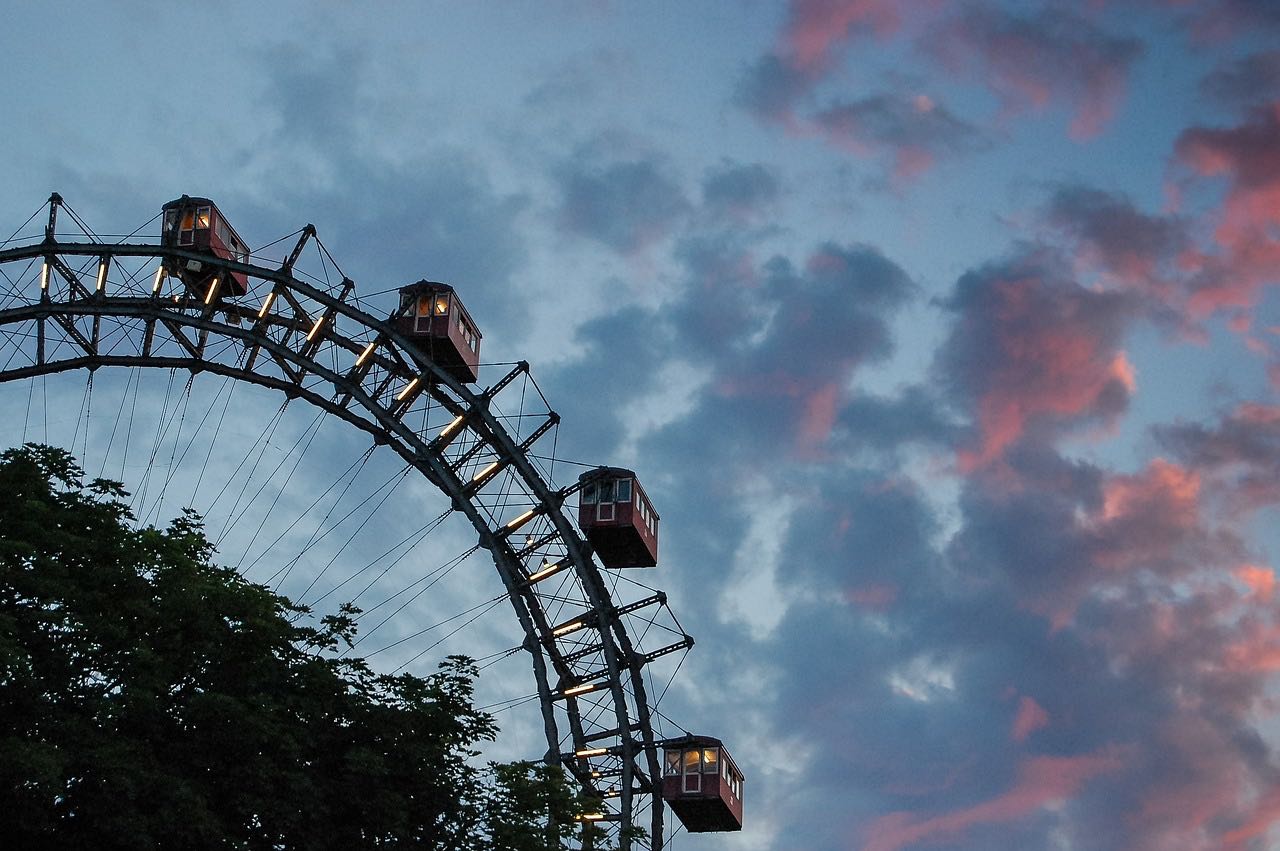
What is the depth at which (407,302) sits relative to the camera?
6931 cm

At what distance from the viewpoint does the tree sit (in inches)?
1809

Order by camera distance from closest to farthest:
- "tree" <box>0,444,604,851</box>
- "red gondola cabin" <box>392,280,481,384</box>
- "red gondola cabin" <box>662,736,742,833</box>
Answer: "tree" <box>0,444,604,851</box>
"red gondola cabin" <box>392,280,481,384</box>
"red gondola cabin" <box>662,736,742,833</box>

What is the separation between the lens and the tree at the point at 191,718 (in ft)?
151

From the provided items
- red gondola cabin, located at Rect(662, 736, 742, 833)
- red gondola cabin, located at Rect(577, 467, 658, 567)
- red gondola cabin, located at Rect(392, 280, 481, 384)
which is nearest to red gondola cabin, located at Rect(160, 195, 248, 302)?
red gondola cabin, located at Rect(392, 280, 481, 384)

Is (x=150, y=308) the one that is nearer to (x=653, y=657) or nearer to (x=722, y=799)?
(x=653, y=657)

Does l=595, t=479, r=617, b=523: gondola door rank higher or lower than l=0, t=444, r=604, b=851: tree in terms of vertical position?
higher

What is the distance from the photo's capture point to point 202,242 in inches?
2729

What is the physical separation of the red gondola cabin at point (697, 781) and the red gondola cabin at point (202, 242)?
2524 cm

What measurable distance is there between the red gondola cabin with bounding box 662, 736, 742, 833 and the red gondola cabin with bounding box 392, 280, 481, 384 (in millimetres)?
17590

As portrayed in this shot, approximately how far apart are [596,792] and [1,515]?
27.0 meters

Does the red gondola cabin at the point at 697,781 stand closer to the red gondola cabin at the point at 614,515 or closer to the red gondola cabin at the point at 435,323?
the red gondola cabin at the point at 614,515

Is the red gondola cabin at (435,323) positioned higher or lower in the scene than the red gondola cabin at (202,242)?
lower

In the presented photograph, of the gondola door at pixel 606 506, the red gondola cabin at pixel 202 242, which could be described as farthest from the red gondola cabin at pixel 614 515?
the red gondola cabin at pixel 202 242

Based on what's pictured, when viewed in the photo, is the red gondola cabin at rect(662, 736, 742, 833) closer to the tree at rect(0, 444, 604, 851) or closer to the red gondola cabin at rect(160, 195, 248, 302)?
the tree at rect(0, 444, 604, 851)
